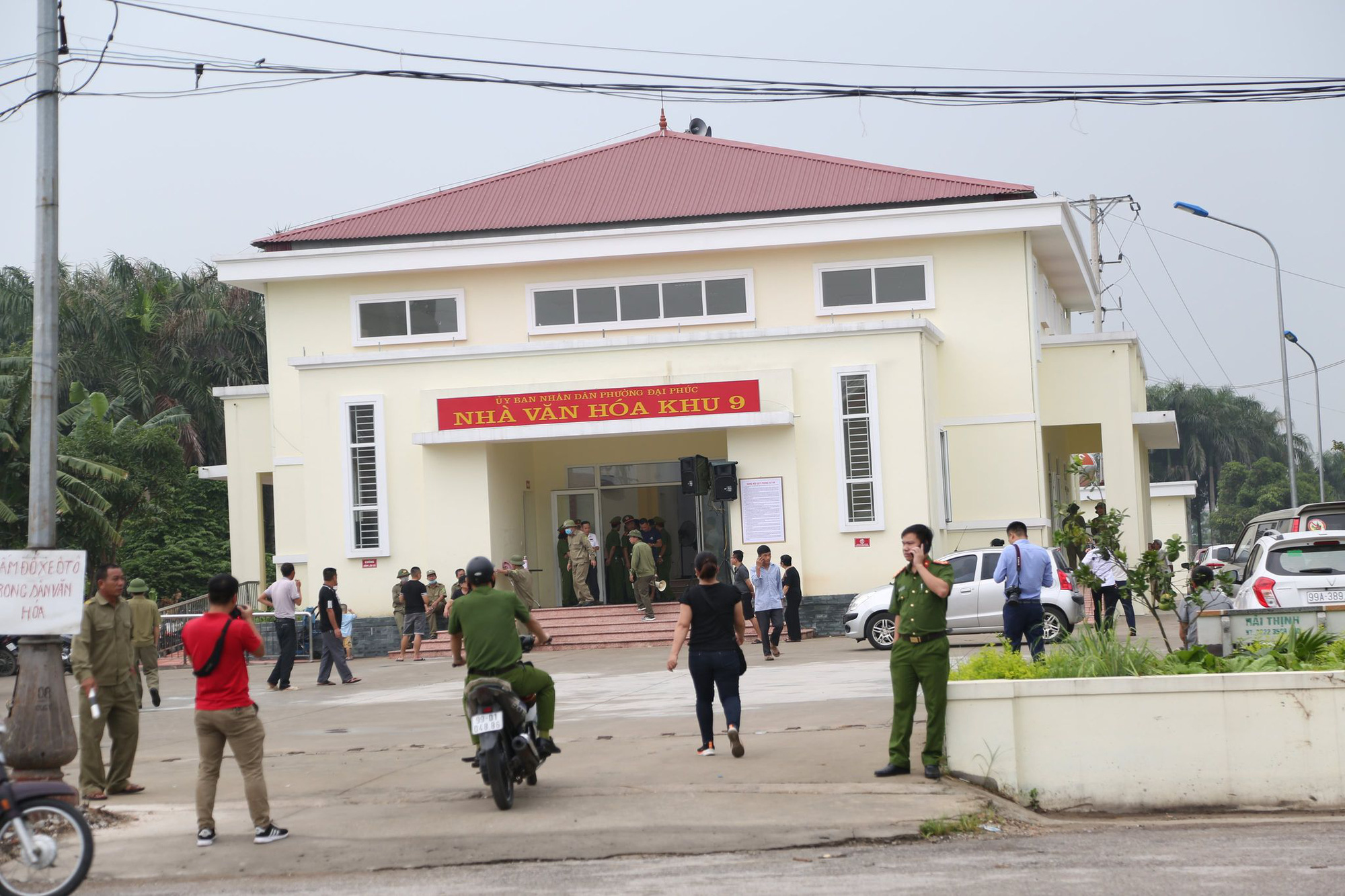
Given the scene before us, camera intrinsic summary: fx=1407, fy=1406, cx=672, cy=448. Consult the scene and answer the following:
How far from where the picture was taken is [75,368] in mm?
47625

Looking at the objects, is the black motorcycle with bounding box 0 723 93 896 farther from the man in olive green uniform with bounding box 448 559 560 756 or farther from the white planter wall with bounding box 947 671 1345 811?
the white planter wall with bounding box 947 671 1345 811

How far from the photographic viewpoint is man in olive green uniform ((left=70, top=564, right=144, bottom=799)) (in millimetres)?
10505

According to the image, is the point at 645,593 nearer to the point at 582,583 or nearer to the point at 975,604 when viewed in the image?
the point at 582,583

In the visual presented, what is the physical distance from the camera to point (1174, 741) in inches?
371

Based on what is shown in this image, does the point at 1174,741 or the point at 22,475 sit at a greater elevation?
the point at 22,475

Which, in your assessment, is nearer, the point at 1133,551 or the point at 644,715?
the point at 644,715

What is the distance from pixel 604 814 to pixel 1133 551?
74.5 feet

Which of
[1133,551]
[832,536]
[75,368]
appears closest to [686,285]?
[832,536]

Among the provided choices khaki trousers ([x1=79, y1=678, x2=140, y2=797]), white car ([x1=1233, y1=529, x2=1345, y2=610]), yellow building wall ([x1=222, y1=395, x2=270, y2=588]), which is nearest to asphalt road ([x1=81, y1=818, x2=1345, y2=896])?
khaki trousers ([x1=79, y1=678, x2=140, y2=797])

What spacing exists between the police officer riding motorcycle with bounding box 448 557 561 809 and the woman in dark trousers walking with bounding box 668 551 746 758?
139cm

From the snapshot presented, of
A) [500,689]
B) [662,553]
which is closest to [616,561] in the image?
[662,553]

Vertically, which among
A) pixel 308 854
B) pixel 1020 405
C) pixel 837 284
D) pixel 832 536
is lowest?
pixel 308 854

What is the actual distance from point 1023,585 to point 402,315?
17777 millimetres

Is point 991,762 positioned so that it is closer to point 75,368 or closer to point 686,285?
point 686,285
